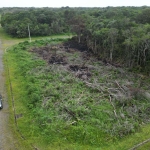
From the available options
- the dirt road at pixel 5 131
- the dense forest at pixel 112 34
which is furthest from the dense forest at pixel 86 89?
the dirt road at pixel 5 131

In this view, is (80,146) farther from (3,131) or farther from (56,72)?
(56,72)

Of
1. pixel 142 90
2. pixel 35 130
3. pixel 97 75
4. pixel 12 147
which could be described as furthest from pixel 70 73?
pixel 12 147

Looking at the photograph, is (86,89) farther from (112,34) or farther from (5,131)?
(112,34)

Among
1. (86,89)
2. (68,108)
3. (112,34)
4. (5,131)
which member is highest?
(112,34)

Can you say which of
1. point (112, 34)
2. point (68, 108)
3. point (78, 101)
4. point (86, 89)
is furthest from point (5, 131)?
point (112, 34)

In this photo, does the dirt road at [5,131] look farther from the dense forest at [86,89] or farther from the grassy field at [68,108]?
the dense forest at [86,89]

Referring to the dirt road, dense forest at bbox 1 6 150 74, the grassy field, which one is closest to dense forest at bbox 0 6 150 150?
the grassy field

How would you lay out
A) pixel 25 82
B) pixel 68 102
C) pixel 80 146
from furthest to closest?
pixel 25 82
pixel 68 102
pixel 80 146
